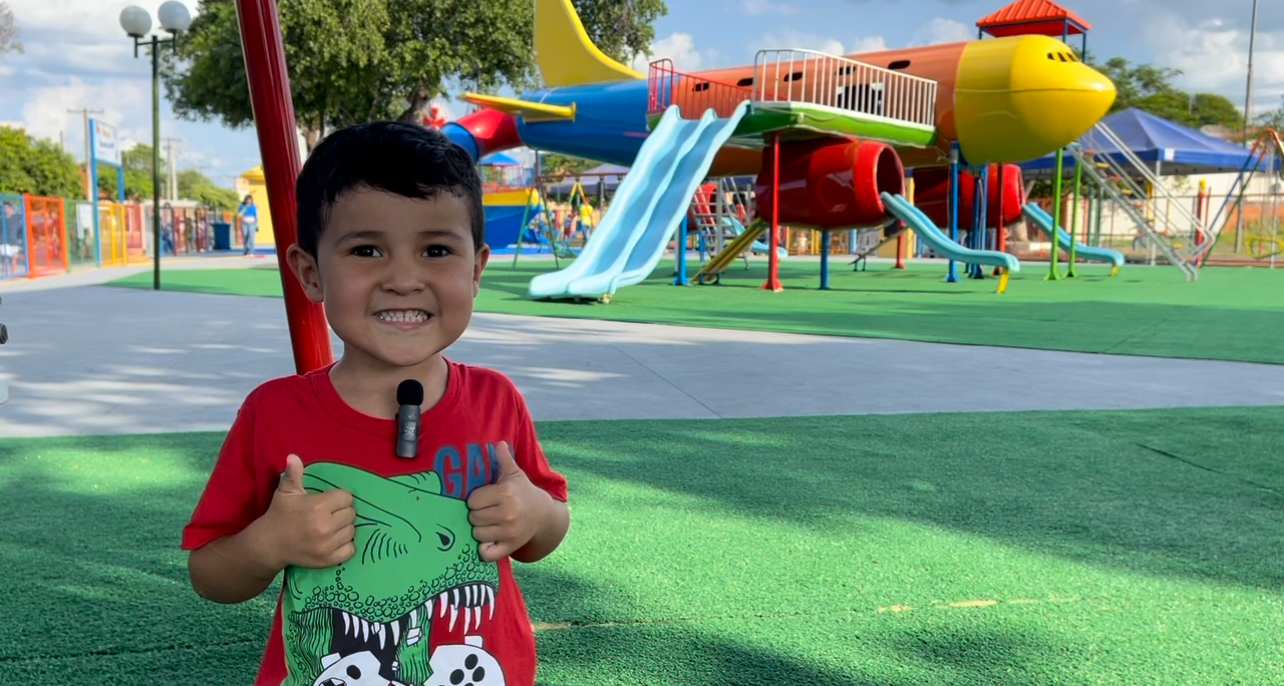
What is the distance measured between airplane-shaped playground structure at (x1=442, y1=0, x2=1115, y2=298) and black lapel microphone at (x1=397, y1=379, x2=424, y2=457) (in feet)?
37.4

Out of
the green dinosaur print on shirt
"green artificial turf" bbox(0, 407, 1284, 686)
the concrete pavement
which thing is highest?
the green dinosaur print on shirt

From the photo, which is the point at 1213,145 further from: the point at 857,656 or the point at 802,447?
the point at 857,656

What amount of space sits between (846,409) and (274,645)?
4.42m

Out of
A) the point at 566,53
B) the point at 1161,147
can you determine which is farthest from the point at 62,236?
the point at 1161,147

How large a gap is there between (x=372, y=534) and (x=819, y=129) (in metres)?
15.1

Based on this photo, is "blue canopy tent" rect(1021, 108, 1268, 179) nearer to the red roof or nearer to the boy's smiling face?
the red roof

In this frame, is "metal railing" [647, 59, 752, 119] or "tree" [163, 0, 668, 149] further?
"tree" [163, 0, 668, 149]

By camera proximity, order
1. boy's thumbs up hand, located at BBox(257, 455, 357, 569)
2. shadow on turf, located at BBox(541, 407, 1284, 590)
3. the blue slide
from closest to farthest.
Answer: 1. boy's thumbs up hand, located at BBox(257, 455, 357, 569)
2. shadow on turf, located at BBox(541, 407, 1284, 590)
3. the blue slide

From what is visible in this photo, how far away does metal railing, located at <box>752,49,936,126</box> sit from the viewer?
1686cm

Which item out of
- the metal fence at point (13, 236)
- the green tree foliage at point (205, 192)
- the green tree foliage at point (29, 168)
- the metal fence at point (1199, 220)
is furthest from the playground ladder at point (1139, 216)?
the green tree foliage at point (205, 192)

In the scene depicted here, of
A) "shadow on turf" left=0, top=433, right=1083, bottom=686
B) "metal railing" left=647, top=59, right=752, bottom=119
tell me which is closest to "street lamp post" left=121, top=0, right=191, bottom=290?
"metal railing" left=647, top=59, right=752, bottom=119

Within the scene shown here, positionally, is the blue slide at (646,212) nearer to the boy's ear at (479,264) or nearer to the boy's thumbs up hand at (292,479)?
the boy's ear at (479,264)

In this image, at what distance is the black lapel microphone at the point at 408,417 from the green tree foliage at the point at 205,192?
107 meters

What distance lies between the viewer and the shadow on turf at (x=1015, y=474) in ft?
11.0
